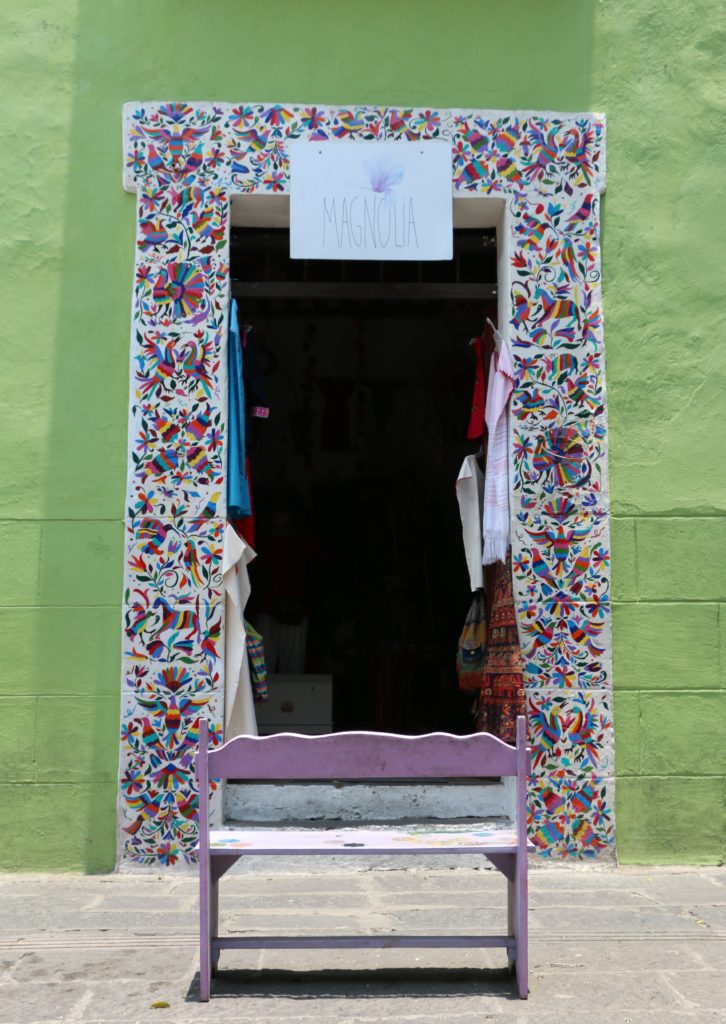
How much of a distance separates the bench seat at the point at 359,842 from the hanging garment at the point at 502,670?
60.8 inches

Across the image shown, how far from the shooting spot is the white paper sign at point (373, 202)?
5.81 meters

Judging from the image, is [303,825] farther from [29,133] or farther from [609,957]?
[29,133]

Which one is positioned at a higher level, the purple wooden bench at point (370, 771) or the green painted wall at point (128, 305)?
the green painted wall at point (128, 305)

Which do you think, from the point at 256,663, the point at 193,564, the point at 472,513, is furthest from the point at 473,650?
the point at 193,564

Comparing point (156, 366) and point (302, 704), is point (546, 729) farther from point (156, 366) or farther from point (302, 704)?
point (156, 366)

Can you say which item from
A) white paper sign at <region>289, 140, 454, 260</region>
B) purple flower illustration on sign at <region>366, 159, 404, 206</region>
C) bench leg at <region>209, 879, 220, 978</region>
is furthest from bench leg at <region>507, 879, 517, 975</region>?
purple flower illustration on sign at <region>366, 159, 404, 206</region>

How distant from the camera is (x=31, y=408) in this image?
5703 mm

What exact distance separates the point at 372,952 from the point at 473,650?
1.99 m

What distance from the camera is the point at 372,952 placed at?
4.19 metres

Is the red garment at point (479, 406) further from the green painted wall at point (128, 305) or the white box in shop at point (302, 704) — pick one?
the white box in shop at point (302, 704)

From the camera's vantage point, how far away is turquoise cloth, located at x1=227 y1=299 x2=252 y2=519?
5.72 metres

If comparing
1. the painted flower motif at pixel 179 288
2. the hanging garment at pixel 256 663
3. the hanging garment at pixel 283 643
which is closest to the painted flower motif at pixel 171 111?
the painted flower motif at pixel 179 288

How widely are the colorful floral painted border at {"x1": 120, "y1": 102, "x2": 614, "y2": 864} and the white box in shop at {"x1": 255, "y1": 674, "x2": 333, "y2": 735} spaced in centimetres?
163

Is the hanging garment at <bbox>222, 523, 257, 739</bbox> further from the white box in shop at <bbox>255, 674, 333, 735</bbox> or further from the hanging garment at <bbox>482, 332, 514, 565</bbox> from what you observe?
the white box in shop at <bbox>255, 674, 333, 735</bbox>
